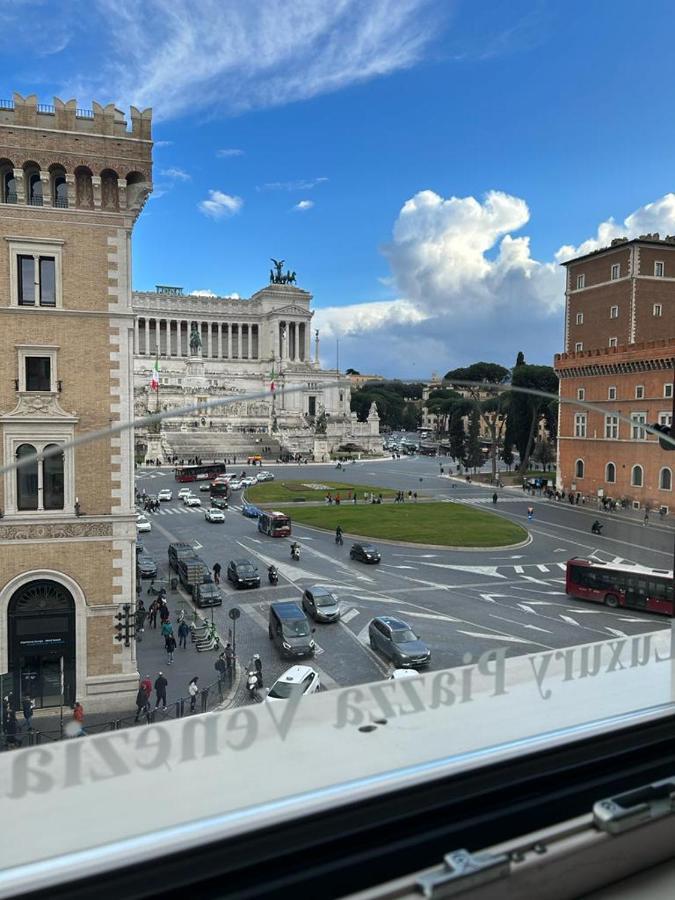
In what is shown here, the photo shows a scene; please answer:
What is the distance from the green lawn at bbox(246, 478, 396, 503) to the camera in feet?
119

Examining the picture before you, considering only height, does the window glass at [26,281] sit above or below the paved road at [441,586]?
above

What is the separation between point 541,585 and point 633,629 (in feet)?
14.9

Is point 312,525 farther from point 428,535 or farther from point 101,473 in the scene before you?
point 101,473

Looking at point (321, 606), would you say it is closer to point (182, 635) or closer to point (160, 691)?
point (182, 635)

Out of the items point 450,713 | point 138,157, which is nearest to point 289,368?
point 138,157

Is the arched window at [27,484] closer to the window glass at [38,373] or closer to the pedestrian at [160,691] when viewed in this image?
the window glass at [38,373]

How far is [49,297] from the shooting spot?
10.8 meters

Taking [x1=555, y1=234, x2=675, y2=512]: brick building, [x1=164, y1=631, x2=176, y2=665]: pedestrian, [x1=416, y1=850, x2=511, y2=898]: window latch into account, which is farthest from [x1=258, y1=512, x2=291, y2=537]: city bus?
[x1=416, y1=850, x2=511, y2=898]: window latch

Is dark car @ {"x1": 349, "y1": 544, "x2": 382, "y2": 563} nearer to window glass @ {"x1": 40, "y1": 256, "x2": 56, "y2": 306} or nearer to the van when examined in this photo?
the van

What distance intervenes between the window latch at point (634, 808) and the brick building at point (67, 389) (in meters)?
9.71

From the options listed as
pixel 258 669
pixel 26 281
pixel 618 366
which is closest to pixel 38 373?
pixel 26 281

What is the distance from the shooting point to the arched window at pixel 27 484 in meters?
10.3

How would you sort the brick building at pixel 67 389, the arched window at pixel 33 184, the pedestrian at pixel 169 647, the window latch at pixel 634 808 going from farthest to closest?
the pedestrian at pixel 169 647 → the arched window at pixel 33 184 → the brick building at pixel 67 389 → the window latch at pixel 634 808

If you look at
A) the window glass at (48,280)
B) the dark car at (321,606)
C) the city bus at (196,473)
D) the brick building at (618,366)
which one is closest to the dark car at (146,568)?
the dark car at (321,606)
